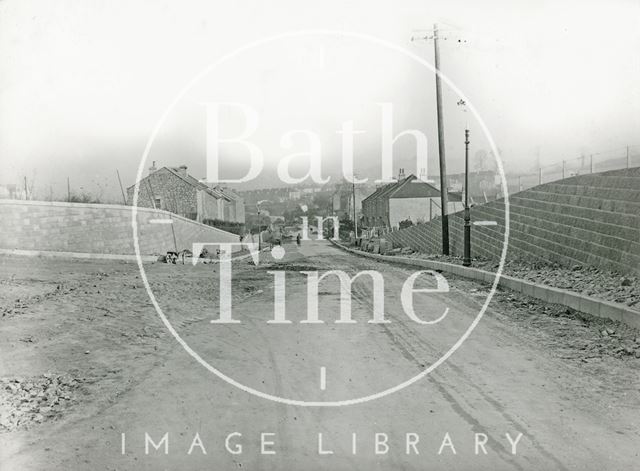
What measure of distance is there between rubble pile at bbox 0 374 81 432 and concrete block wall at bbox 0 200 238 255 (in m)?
11.9

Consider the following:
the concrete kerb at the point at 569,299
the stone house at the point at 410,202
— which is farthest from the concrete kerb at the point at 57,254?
the stone house at the point at 410,202

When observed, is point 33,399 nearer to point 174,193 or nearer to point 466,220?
point 466,220

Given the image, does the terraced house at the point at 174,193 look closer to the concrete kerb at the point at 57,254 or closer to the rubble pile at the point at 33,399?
the concrete kerb at the point at 57,254

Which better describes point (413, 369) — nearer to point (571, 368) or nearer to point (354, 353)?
point (354, 353)

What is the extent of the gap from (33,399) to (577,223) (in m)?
11.3

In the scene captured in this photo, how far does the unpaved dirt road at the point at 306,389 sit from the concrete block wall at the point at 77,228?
788 cm

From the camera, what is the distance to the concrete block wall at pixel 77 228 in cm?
1639

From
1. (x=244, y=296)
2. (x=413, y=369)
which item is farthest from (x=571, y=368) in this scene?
(x=244, y=296)

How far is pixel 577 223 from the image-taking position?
12555 mm

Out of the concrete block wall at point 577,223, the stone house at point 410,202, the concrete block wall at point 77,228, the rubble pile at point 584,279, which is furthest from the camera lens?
the stone house at point 410,202

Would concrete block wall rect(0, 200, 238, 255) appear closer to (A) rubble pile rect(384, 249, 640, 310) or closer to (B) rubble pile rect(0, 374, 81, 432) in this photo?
(B) rubble pile rect(0, 374, 81, 432)

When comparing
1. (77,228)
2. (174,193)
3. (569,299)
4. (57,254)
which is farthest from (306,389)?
(174,193)

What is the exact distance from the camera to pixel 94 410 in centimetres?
497

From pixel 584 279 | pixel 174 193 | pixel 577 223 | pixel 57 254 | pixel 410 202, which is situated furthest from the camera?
pixel 410 202
